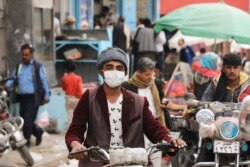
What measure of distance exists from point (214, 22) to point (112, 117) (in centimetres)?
704

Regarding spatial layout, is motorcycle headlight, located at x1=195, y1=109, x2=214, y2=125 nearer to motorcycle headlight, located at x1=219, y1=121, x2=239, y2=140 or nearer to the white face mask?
Result: motorcycle headlight, located at x1=219, y1=121, x2=239, y2=140

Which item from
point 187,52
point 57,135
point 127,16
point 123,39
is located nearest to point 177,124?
point 57,135

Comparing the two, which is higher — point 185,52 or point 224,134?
point 224,134

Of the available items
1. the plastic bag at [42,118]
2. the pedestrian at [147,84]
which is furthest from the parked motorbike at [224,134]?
the plastic bag at [42,118]

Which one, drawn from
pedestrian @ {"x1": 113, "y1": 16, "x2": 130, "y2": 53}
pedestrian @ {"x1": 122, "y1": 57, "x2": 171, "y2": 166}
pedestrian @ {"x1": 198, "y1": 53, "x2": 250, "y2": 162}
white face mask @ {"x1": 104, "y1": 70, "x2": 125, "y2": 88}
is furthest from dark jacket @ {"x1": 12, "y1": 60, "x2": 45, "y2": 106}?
pedestrian @ {"x1": 113, "y1": 16, "x2": 130, "y2": 53}

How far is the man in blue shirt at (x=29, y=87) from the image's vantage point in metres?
9.78

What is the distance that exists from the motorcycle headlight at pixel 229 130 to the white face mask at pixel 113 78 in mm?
1718

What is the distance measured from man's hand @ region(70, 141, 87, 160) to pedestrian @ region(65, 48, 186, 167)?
132mm

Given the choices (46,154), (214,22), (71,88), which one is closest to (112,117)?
(46,154)

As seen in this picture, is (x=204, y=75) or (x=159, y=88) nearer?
(x=159, y=88)

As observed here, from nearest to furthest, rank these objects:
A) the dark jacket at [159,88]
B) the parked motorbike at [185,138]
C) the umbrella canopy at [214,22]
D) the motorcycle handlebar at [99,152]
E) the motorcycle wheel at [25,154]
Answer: the motorcycle handlebar at [99,152], the dark jacket at [159,88], the parked motorbike at [185,138], the motorcycle wheel at [25,154], the umbrella canopy at [214,22]

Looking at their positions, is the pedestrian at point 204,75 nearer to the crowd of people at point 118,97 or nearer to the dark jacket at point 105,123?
the crowd of people at point 118,97

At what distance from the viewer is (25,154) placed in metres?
9.01

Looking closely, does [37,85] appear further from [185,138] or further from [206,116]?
[206,116]
